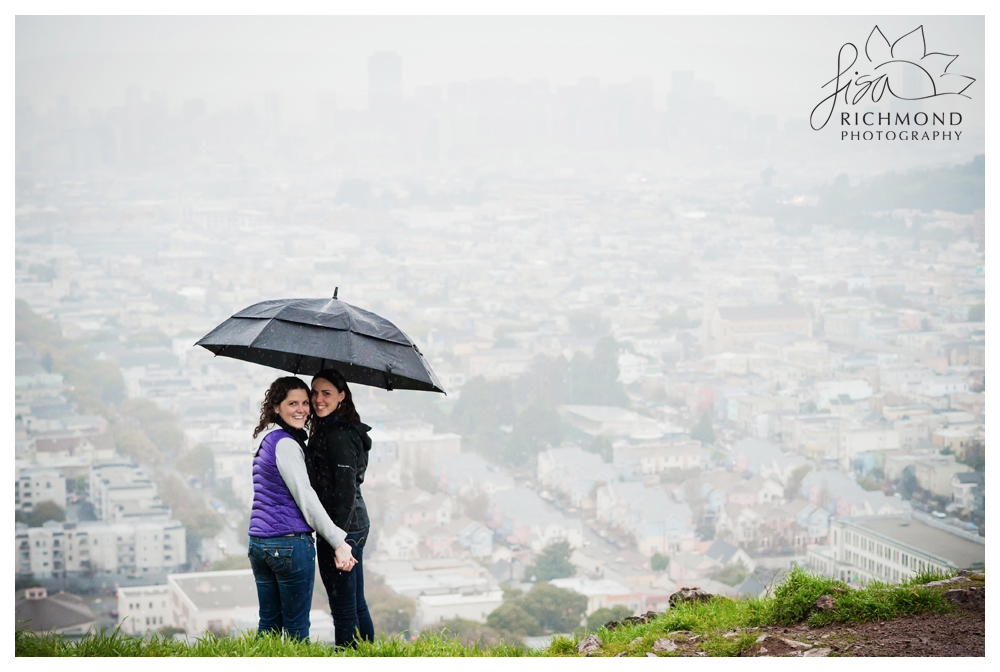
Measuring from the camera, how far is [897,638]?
3086mm

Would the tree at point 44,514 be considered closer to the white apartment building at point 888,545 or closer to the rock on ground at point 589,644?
the white apartment building at point 888,545

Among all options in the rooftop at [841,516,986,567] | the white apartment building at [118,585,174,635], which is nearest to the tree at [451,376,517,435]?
the white apartment building at [118,585,174,635]

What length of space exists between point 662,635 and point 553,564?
35360 millimetres

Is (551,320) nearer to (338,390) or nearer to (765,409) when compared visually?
(765,409)

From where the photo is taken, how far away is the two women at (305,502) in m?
2.79

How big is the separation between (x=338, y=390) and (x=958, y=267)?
2307 inches

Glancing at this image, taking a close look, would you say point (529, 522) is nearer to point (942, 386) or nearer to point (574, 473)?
point (574, 473)

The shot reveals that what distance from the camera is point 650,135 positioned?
61.2 m

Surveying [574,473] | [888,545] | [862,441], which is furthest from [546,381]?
[888,545]

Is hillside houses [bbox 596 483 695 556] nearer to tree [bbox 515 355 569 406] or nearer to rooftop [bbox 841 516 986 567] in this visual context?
rooftop [bbox 841 516 986 567]

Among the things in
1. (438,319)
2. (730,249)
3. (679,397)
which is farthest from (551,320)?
(730,249)

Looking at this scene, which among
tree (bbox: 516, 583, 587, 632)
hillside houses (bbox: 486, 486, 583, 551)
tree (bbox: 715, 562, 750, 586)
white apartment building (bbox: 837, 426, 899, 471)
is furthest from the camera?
white apartment building (bbox: 837, 426, 899, 471)

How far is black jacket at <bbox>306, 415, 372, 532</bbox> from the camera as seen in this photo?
2902 millimetres

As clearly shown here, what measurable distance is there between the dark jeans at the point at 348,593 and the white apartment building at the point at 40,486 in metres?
41.7
